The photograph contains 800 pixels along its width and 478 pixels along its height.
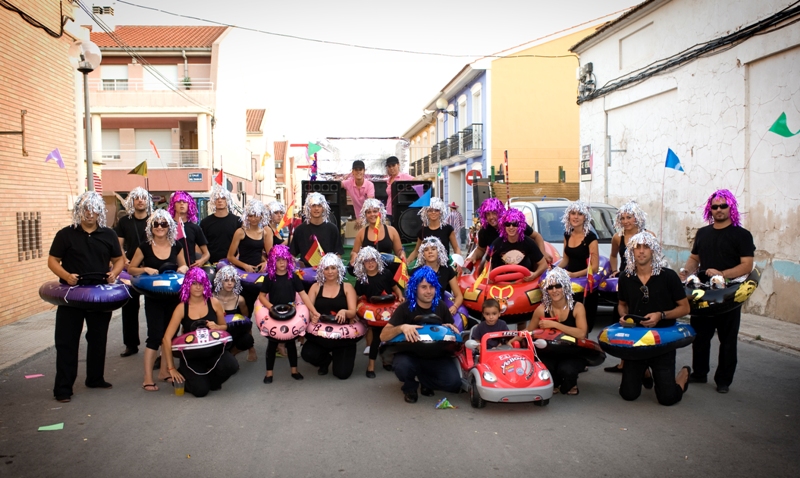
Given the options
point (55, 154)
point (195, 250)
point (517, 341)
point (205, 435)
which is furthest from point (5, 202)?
point (517, 341)

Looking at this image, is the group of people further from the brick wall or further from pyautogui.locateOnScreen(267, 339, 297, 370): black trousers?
the brick wall

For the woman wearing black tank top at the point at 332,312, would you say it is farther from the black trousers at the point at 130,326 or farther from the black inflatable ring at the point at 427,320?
the black trousers at the point at 130,326

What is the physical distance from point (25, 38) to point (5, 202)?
3.10 m

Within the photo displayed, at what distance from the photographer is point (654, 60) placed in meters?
15.0

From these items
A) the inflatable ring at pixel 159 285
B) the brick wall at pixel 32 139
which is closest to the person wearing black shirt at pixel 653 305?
the inflatable ring at pixel 159 285

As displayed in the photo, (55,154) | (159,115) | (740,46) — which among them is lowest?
(55,154)

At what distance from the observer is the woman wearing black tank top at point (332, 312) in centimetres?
750

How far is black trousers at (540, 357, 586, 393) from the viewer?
6520mm

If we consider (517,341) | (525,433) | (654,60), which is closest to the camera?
(525,433)

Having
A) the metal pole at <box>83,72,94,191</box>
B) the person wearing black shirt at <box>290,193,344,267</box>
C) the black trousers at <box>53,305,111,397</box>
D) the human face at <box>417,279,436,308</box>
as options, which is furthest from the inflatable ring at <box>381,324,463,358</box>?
the metal pole at <box>83,72,94,191</box>

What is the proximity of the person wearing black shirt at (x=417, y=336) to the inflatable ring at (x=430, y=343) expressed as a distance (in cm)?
5

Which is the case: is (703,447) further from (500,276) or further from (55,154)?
(55,154)

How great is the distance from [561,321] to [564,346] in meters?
0.42

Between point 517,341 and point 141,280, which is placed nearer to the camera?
point 517,341
